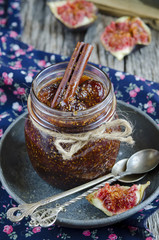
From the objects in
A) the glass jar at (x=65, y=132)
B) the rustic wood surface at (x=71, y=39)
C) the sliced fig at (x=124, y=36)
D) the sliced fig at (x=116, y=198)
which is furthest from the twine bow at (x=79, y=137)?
the sliced fig at (x=124, y=36)

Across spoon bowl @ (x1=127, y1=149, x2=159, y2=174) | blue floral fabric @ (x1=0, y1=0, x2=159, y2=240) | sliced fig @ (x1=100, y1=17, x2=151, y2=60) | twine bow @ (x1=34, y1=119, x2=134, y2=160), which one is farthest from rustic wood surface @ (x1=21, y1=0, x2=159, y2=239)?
twine bow @ (x1=34, y1=119, x2=134, y2=160)

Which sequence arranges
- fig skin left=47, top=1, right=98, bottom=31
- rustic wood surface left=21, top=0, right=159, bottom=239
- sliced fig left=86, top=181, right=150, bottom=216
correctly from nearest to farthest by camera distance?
sliced fig left=86, top=181, right=150, bottom=216
rustic wood surface left=21, top=0, right=159, bottom=239
fig skin left=47, top=1, right=98, bottom=31

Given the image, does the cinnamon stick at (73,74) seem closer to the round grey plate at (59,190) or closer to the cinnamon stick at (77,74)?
the cinnamon stick at (77,74)

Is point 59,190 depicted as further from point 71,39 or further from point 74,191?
point 71,39

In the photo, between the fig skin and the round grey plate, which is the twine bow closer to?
the round grey plate

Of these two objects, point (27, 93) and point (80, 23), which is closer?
point (27, 93)

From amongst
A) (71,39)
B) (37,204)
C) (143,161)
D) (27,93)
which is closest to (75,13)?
(71,39)

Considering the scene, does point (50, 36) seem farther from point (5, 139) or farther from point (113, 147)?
point (113, 147)
